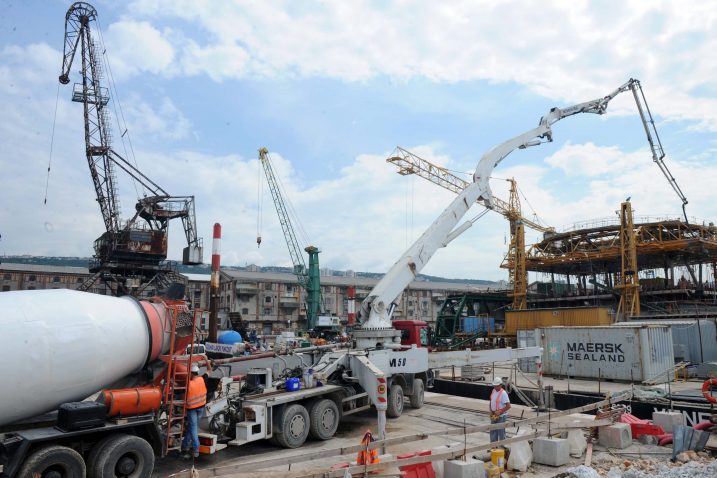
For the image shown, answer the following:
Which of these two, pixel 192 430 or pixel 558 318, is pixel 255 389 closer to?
pixel 192 430

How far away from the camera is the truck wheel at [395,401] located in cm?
1448

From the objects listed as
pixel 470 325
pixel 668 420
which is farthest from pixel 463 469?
pixel 470 325

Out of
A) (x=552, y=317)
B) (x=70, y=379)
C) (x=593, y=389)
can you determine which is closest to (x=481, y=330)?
(x=552, y=317)

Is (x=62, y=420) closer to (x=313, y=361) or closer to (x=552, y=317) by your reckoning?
(x=313, y=361)

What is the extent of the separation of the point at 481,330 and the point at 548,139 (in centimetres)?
3315

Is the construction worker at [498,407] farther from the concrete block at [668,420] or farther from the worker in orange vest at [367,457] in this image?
the concrete block at [668,420]

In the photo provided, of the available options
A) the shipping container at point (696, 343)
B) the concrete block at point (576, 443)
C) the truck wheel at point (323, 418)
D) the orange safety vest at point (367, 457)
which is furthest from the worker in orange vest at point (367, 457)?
the shipping container at point (696, 343)

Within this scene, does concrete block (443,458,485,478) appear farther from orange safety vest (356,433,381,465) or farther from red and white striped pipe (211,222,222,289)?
red and white striped pipe (211,222,222,289)

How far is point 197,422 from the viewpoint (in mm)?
9297

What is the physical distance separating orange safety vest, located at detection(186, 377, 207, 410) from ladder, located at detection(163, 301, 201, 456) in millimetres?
85

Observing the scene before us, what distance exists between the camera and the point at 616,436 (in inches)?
443

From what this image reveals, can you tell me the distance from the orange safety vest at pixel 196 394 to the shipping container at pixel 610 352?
1889 centimetres

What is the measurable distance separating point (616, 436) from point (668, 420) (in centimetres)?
188

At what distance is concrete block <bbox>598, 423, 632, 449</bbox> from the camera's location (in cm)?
1123
